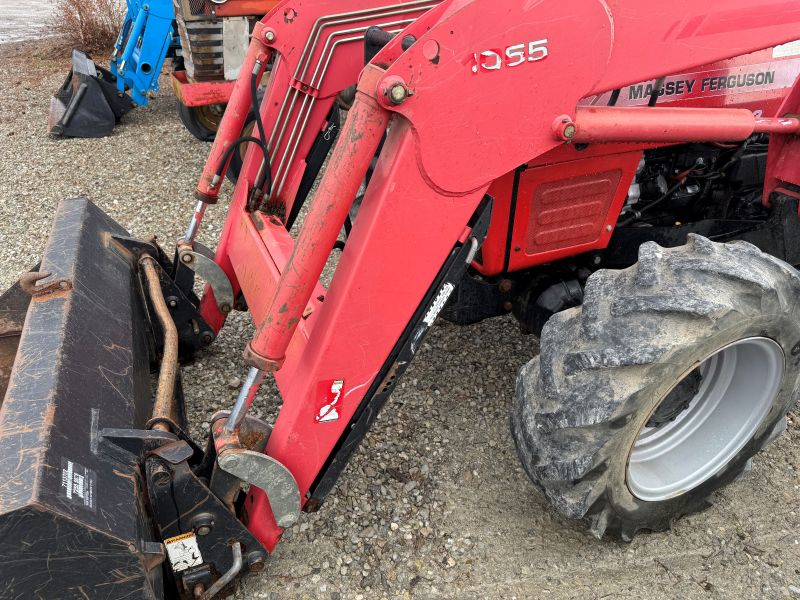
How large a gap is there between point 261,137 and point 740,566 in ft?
7.75

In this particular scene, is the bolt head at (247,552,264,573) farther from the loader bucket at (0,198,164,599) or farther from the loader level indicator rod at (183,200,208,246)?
the loader level indicator rod at (183,200,208,246)

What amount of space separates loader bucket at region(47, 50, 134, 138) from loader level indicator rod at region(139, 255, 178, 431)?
178 inches

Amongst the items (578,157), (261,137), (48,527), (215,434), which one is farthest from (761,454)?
(48,527)

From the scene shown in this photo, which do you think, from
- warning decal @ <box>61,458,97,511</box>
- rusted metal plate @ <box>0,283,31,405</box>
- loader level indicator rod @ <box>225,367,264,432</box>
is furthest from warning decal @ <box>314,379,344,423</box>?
rusted metal plate @ <box>0,283,31,405</box>

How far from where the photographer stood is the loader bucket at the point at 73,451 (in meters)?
1.64

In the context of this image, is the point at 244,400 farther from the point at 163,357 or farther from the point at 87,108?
the point at 87,108

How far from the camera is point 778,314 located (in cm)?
214

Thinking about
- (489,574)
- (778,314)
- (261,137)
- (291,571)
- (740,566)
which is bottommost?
(291,571)

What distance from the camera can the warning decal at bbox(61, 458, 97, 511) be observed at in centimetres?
170

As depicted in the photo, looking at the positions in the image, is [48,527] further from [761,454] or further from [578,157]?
[761,454]

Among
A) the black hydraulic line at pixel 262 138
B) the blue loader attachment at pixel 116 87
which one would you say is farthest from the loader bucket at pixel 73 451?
the blue loader attachment at pixel 116 87

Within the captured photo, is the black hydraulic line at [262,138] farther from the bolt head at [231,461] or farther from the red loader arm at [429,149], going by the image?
the bolt head at [231,461]

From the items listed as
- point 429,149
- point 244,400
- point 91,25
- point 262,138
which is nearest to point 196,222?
point 262,138

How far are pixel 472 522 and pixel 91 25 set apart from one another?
1062 centimetres
